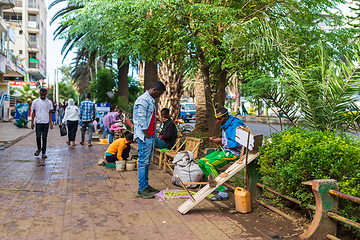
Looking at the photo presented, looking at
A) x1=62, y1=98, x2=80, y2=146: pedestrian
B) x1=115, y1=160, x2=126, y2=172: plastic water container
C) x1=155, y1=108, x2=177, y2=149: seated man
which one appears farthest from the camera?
x1=62, y1=98, x2=80, y2=146: pedestrian

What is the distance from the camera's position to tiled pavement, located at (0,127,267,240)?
12.8ft

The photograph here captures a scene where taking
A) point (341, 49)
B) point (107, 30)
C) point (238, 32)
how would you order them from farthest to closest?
1. point (107, 30)
2. point (341, 49)
3. point (238, 32)

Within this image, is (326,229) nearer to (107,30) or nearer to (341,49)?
(341,49)

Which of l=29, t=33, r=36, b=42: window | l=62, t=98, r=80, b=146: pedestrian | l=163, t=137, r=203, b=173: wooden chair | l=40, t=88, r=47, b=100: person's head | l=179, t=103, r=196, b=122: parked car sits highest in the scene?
l=29, t=33, r=36, b=42: window

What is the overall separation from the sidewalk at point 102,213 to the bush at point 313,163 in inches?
21.5

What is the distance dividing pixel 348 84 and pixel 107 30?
Result: 7.45 m

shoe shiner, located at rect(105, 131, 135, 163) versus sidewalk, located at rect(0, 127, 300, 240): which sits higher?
shoe shiner, located at rect(105, 131, 135, 163)

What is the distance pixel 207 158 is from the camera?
5438 mm

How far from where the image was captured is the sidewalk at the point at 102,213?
3900 millimetres

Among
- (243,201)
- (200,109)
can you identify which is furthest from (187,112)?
(243,201)

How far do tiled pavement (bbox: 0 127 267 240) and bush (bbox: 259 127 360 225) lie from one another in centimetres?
72

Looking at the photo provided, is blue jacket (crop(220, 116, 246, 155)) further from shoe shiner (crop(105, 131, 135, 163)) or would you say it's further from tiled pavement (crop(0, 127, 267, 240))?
shoe shiner (crop(105, 131, 135, 163))

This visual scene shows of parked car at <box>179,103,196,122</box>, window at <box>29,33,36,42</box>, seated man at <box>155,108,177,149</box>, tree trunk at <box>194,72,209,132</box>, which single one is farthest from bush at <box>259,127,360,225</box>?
window at <box>29,33,36,42</box>

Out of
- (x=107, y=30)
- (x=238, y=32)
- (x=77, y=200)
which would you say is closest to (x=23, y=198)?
(x=77, y=200)
